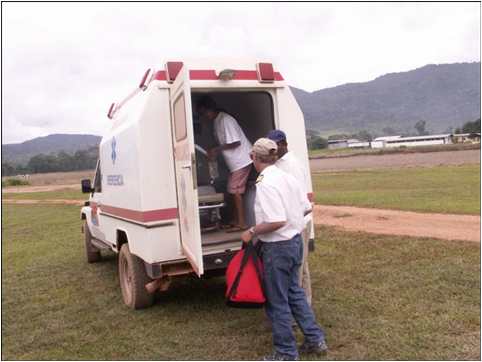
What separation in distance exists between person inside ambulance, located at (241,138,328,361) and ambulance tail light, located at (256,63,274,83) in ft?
5.32

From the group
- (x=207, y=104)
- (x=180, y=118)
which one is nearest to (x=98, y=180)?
(x=207, y=104)

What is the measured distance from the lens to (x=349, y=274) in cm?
746

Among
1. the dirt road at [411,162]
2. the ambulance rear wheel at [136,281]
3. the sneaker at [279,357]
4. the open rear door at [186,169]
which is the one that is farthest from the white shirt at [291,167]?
the dirt road at [411,162]

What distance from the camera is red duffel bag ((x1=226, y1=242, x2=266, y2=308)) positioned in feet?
14.6

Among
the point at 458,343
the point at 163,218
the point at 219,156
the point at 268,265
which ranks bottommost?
the point at 458,343

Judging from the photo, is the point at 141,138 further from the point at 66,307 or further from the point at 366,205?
the point at 366,205

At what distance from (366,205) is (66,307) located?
9821mm

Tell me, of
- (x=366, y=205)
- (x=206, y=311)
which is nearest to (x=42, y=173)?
(x=366, y=205)

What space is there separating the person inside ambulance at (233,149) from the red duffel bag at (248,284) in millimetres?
1935

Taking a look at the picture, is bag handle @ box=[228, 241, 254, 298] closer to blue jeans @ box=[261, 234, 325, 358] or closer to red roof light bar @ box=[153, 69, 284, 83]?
blue jeans @ box=[261, 234, 325, 358]

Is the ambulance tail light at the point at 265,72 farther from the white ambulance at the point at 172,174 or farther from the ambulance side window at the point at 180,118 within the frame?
the ambulance side window at the point at 180,118

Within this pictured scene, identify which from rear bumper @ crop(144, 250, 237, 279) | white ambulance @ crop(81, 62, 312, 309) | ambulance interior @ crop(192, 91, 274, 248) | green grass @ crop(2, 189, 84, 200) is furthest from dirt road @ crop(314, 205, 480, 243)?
green grass @ crop(2, 189, 84, 200)

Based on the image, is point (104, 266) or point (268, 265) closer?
point (268, 265)

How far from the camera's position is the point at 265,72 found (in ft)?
19.3
